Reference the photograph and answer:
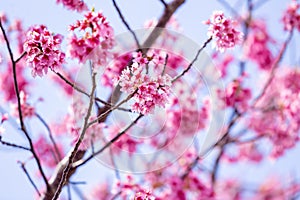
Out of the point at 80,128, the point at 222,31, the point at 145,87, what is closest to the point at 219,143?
the point at 80,128

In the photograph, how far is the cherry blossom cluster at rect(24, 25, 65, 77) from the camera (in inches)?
131

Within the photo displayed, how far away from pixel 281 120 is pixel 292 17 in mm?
1504

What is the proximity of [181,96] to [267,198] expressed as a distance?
542cm

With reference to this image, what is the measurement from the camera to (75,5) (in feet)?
13.5

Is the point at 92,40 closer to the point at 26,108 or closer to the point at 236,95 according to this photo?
the point at 26,108

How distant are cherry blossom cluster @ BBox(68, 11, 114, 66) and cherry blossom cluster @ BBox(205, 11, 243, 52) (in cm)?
83

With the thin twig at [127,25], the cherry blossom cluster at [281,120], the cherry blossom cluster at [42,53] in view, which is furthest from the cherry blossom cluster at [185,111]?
the cherry blossom cluster at [42,53]

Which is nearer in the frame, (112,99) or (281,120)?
(112,99)

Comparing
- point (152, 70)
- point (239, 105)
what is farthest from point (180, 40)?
point (152, 70)

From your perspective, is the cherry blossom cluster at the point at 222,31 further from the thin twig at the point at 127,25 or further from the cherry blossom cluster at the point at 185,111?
the cherry blossom cluster at the point at 185,111

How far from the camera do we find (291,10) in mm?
6355

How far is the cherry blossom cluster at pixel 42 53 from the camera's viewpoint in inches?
131

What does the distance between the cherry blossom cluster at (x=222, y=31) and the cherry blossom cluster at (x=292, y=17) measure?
287 centimetres

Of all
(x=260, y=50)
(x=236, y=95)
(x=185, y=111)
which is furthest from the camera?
(x=260, y=50)
